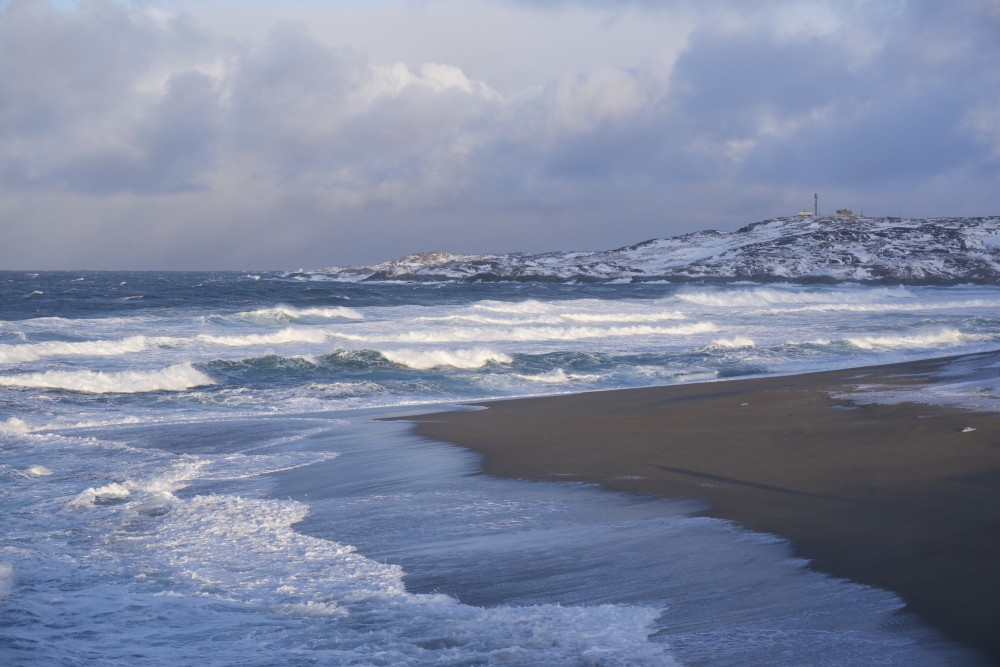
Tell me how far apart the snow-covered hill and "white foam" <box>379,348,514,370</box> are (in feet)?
195

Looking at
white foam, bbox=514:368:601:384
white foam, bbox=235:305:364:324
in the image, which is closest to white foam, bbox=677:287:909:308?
white foam, bbox=235:305:364:324

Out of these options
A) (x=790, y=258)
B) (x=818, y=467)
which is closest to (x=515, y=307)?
(x=818, y=467)

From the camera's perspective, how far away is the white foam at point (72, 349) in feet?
70.0

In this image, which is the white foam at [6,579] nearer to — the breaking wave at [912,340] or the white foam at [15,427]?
the white foam at [15,427]

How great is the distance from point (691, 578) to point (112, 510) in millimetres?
4974

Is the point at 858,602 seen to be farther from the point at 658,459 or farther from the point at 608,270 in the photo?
the point at 608,270

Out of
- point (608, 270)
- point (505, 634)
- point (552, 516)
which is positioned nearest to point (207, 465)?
point (552, 516)

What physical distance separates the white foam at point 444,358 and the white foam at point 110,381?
4.72 meters

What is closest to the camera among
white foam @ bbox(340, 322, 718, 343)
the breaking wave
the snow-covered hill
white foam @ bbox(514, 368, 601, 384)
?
white foam @ bbox(514, 368, 601, 384)

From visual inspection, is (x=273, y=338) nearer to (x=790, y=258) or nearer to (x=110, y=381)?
(x=110, y=381)

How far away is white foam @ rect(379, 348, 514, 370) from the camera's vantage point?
71.5 feet

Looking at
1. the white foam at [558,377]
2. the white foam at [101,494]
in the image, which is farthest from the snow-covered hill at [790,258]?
the white foam at [101,494]

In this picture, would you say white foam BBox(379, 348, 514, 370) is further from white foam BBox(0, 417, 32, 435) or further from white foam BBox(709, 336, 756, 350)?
white foam BBox(0, 417, 32, 435)

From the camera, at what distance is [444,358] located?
22281 millimetres
